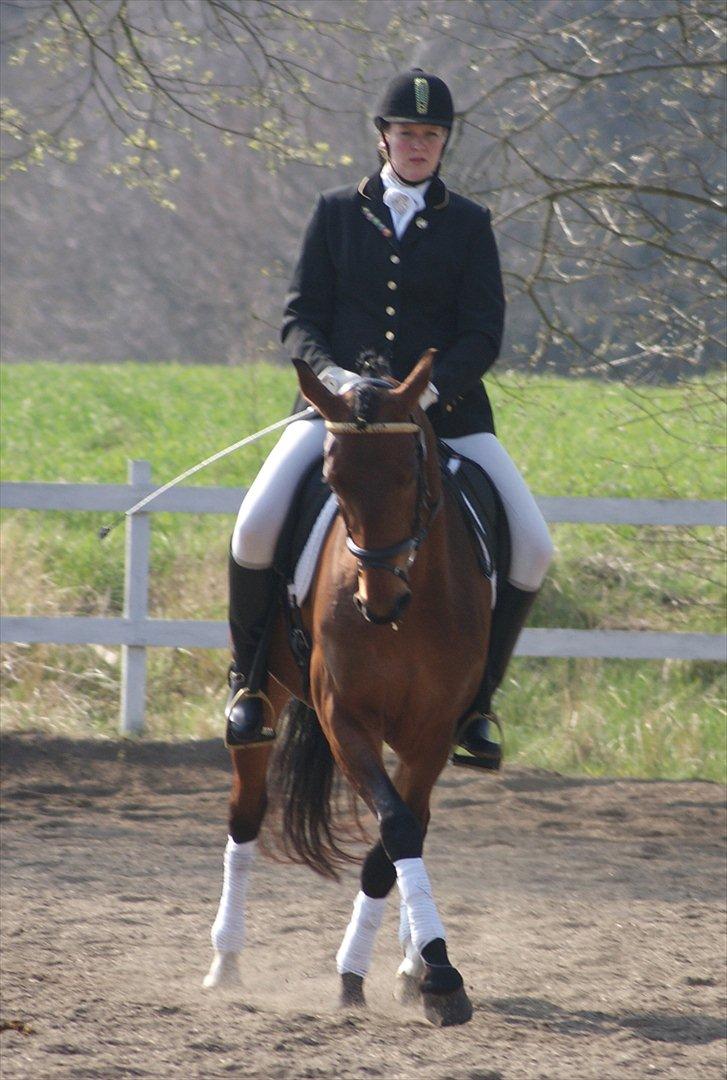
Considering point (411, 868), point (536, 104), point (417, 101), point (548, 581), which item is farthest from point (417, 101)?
point (548, 581)

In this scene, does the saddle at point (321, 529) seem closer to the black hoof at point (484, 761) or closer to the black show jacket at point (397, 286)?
the black show jacket at point (397, 286)

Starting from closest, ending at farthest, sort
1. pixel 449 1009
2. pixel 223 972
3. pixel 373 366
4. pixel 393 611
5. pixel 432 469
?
1. pixel 393 611
2. pixel 449 1009
3. pixel 432 469
4. pixel 373 366
5. pixel 223 972

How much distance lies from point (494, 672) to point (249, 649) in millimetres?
834

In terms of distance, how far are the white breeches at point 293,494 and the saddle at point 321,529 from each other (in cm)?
3

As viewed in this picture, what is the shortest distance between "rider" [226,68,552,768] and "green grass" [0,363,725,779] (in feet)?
13.4

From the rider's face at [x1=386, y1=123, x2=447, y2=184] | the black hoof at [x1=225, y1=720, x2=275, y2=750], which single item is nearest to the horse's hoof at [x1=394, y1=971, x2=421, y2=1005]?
the black hoof at [x1=225, y1=720, x2=275, y2=750]

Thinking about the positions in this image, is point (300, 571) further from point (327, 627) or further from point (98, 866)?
point (98, 866)

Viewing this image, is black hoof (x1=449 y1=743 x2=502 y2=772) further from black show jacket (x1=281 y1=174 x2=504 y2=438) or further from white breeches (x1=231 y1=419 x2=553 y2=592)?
black show jacket (x1=281 y1=174 x2=504 y2=438)

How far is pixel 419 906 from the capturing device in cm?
379

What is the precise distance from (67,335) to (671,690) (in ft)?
93.9

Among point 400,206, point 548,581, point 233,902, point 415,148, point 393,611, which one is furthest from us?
point 548,581

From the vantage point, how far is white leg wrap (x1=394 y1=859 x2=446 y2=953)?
149 inches

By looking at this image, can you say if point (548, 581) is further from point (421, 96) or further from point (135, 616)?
point (421, 96)

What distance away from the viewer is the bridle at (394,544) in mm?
3580
